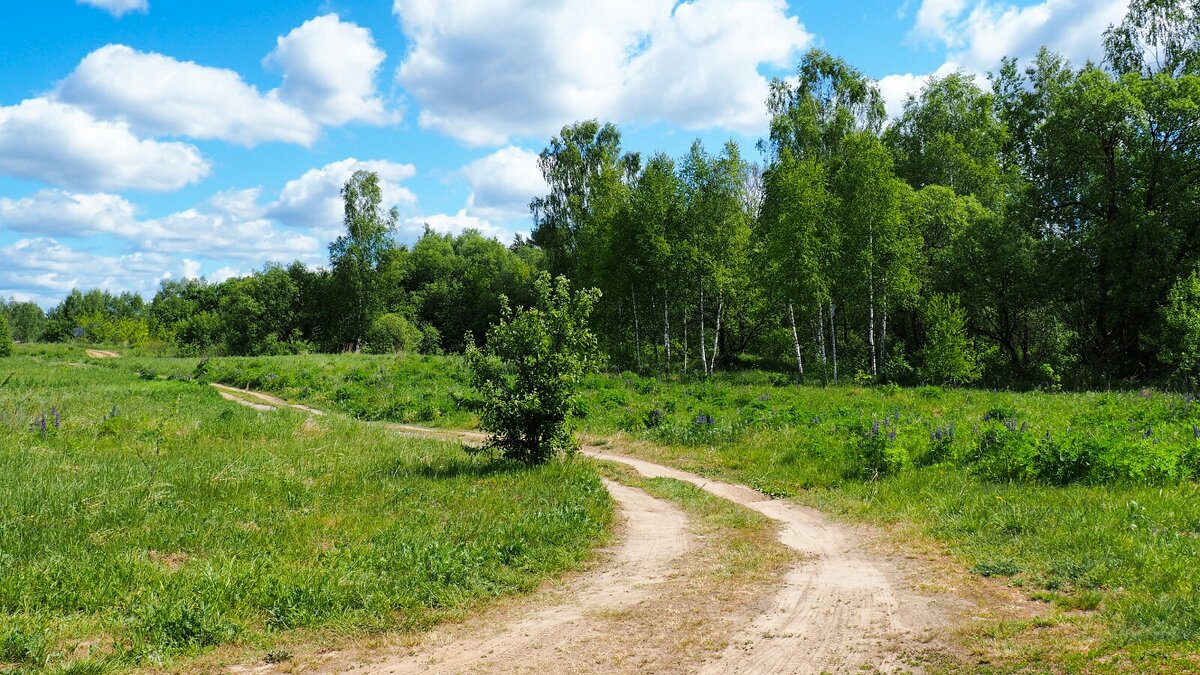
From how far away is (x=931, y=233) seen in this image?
3728 centimetres

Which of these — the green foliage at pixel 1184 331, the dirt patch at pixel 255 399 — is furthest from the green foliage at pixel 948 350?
the dirt patch at pixel 255 399

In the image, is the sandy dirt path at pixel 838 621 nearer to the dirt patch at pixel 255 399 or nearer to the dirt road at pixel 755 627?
the dirt road at pixel 755 627

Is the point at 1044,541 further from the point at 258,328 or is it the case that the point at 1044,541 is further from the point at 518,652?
the point at 258,328

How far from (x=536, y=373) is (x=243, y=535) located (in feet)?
19.9

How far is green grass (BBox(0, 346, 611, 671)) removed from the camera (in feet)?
20.0

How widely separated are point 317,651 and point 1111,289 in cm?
3548

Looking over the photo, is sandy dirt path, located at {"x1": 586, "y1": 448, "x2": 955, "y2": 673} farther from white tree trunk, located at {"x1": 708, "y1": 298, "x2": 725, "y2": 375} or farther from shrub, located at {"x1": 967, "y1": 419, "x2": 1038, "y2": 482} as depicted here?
white tree trunk, located at {"x1": 708, "y1": 298, "x2": 725, "y2": 375}

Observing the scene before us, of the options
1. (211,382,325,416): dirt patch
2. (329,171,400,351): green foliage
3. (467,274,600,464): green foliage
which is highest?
(329,171,400,351): green foliage

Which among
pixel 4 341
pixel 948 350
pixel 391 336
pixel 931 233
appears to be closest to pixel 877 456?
pixel 948 350

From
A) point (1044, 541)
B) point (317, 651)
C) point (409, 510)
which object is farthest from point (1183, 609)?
point (409, 510)

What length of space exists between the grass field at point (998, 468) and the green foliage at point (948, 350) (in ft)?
26.5

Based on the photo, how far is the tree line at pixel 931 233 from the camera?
98.4 feet

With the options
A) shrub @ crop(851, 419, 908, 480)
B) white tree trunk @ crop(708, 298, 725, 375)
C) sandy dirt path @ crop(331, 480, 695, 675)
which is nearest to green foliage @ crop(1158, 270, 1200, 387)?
shrub @ crop(851, 419, 908, 480)

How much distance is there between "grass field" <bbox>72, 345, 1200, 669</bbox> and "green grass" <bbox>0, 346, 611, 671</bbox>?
11.0 feet
